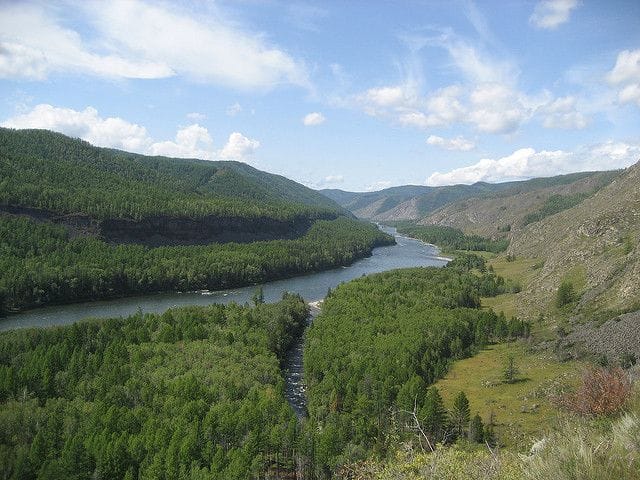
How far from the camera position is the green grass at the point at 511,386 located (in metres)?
60.2

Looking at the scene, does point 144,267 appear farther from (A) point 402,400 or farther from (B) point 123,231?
(A) point 402,400

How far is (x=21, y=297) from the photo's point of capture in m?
116

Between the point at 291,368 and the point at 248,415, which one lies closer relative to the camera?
the point at 248,415

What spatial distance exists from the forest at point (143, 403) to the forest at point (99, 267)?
47294mm

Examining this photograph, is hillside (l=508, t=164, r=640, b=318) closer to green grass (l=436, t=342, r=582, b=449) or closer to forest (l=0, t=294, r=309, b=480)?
green grass (l=436, t=342, r=582, b=449)

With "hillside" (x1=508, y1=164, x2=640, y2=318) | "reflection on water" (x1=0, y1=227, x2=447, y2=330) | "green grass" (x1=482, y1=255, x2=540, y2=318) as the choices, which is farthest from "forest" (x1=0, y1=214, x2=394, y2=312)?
"hillside" (x1=508, y1=164, x2=640, y2=318)

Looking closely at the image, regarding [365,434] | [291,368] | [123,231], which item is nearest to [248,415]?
[365,434]

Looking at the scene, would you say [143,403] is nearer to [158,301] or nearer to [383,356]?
[383,356]

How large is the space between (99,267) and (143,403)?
8915cm

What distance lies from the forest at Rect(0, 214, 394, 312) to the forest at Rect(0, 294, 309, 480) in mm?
47294

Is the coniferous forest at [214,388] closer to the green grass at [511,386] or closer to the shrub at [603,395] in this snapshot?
the green grass at [511,386]

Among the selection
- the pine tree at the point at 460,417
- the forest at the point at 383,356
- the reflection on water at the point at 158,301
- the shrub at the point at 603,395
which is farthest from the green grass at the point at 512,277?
the shrub at the point at 603,395

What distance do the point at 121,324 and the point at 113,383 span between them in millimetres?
26275

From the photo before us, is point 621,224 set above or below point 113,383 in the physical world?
above
